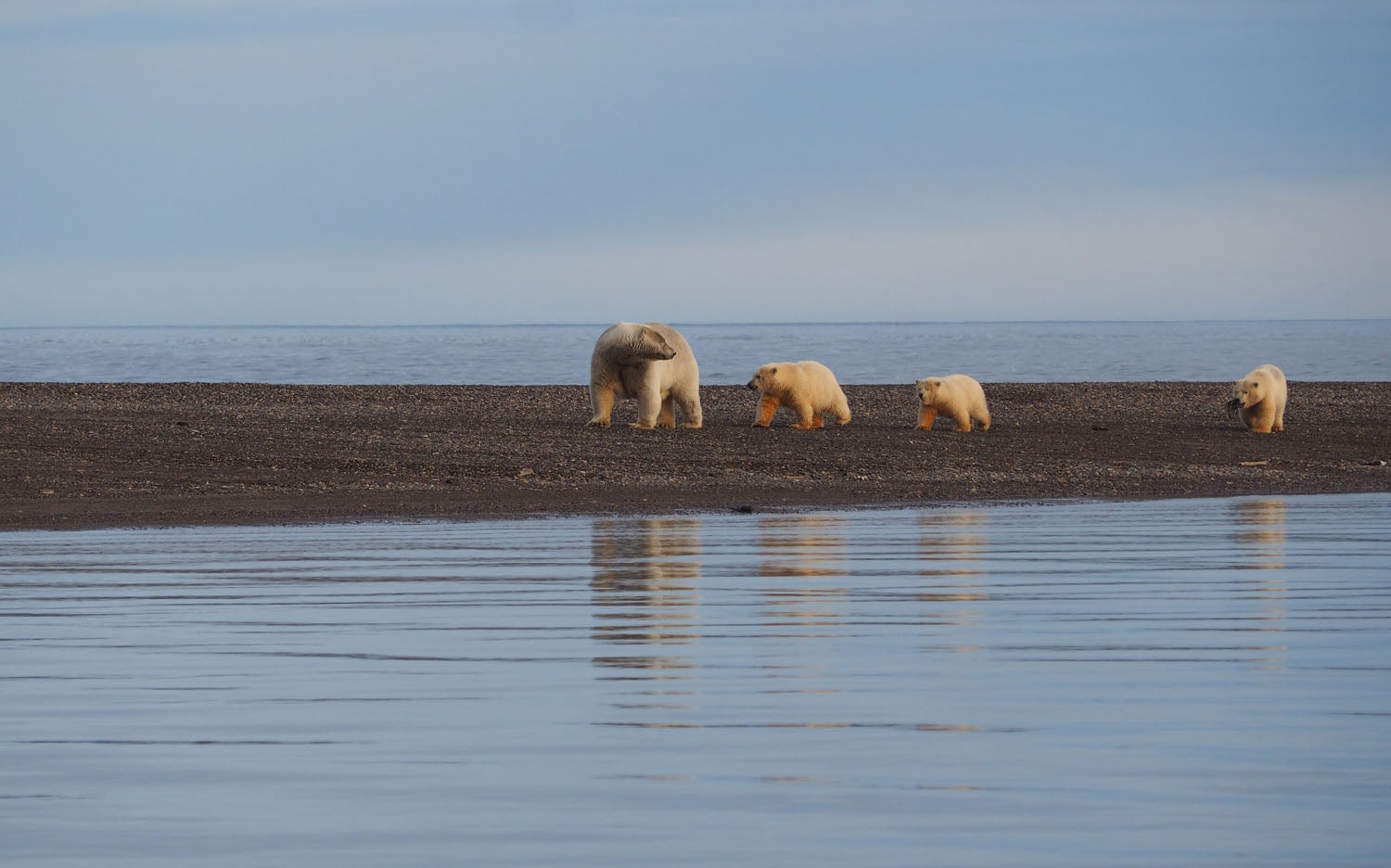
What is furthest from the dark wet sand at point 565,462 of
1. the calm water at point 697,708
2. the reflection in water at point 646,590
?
the calm water at point 697,708

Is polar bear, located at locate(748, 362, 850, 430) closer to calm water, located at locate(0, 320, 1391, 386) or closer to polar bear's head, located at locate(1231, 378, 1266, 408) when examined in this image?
polar bear's head, located at locate(1231, 378, 1266, 408)

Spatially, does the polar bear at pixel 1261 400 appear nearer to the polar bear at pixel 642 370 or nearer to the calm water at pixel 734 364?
the polar bear at pixel 642 370

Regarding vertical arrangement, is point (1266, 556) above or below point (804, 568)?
above

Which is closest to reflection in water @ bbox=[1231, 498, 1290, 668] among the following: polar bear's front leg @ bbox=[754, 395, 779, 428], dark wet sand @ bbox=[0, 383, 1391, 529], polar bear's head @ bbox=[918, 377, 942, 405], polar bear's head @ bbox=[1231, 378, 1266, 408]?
dark wet sand @ bbox=[0, 383, 1391, 529]

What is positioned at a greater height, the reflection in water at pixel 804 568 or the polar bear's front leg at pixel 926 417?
the polar bear's front leg at pixel 926 417

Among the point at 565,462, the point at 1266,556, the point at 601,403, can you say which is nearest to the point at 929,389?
the point at 601,403

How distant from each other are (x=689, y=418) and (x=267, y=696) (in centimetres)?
1461

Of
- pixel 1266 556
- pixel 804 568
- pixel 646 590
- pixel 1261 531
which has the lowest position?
pixel 646 590

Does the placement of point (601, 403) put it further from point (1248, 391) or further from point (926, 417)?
point (1248, 391)

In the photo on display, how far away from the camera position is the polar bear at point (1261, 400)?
20.3 m

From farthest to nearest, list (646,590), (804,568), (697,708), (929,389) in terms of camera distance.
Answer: (929,389), (804,568), (646,590), (697,708)

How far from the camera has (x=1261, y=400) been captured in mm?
20516

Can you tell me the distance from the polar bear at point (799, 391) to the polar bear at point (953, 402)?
39.5 inches

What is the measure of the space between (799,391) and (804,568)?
1086cm
